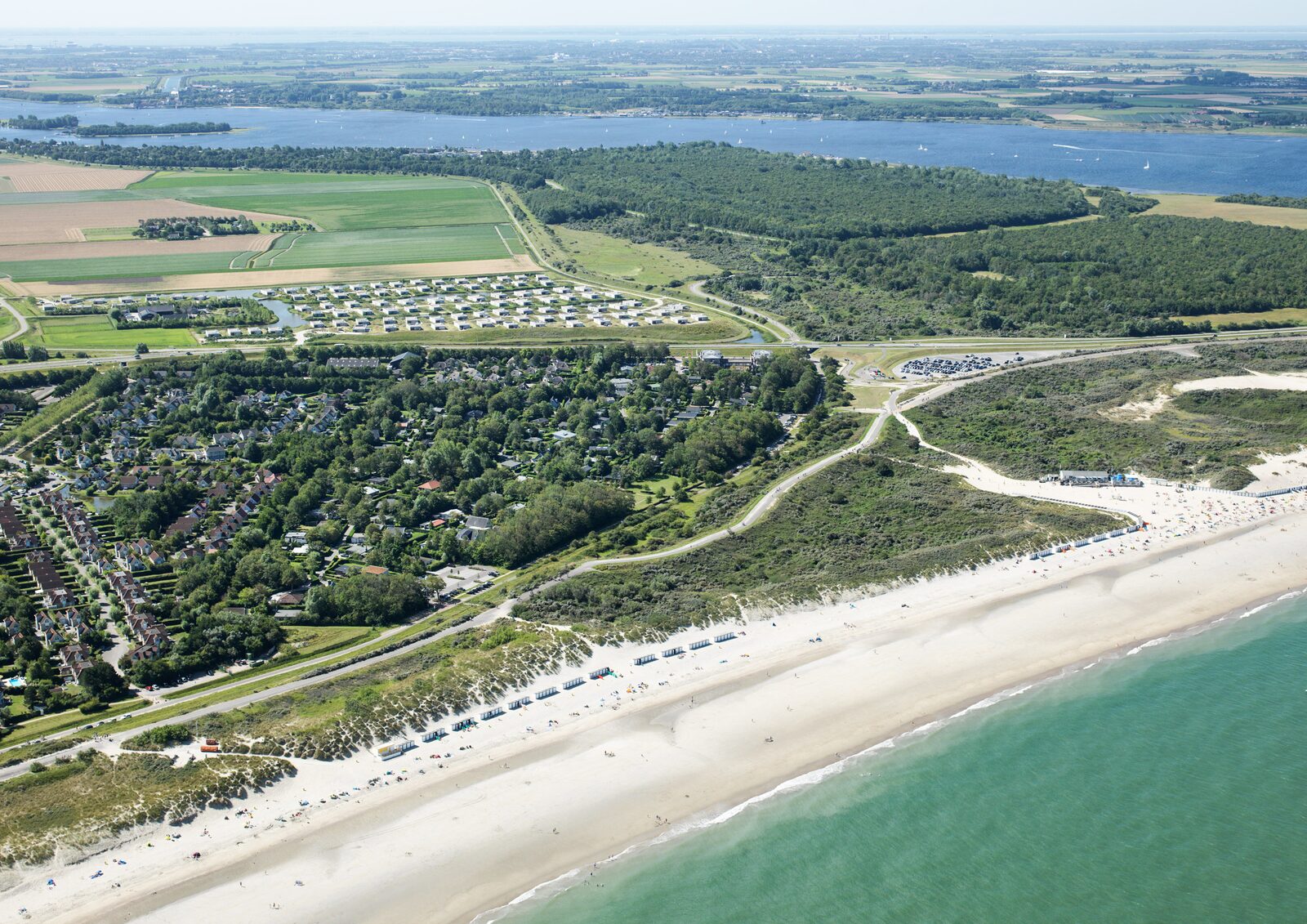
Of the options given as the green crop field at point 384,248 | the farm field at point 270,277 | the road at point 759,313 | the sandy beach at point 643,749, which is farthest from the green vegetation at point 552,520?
the green crop field at point 384,248

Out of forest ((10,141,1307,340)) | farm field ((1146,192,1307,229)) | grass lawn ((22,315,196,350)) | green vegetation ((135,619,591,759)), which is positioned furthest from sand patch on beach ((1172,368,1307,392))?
grass lawn ((22,315,196,350))

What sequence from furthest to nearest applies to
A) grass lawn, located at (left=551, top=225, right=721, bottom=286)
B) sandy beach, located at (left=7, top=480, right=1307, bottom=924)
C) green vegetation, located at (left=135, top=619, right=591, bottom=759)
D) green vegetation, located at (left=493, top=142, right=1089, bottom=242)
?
green vegetation, located at (left=493, top=142, right=1089, bottom=242)
grass lawn, located at (left=551, top=225, right=721, bottom=286)
green vegetation, located at (left=135, top=619, right=591, bottom=759)
sandy beach, located at (left=7, top=480, right=1307, bottom=924)

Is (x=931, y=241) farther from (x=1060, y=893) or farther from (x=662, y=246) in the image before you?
(x=1060, y=893)

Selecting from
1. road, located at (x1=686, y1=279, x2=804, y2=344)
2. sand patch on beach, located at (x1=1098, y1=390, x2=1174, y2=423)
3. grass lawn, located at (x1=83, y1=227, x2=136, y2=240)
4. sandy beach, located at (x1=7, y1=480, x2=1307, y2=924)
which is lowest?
sandy beach, located at (x1=7, y1=480, x2=1307, y2=924)

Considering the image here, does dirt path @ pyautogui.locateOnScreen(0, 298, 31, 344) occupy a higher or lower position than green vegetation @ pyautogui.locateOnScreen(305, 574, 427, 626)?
higher

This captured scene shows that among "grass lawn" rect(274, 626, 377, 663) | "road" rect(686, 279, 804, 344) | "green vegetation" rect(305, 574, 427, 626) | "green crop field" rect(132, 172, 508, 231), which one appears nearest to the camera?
"grass lawn" rect(274, 626, 377, 663)

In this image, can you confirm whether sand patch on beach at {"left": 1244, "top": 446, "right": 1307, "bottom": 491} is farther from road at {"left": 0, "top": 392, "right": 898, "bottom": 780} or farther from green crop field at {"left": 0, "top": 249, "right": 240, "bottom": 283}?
green crop field at {"left": 0, "top": 249, "right": 240, "bottom": 283}
